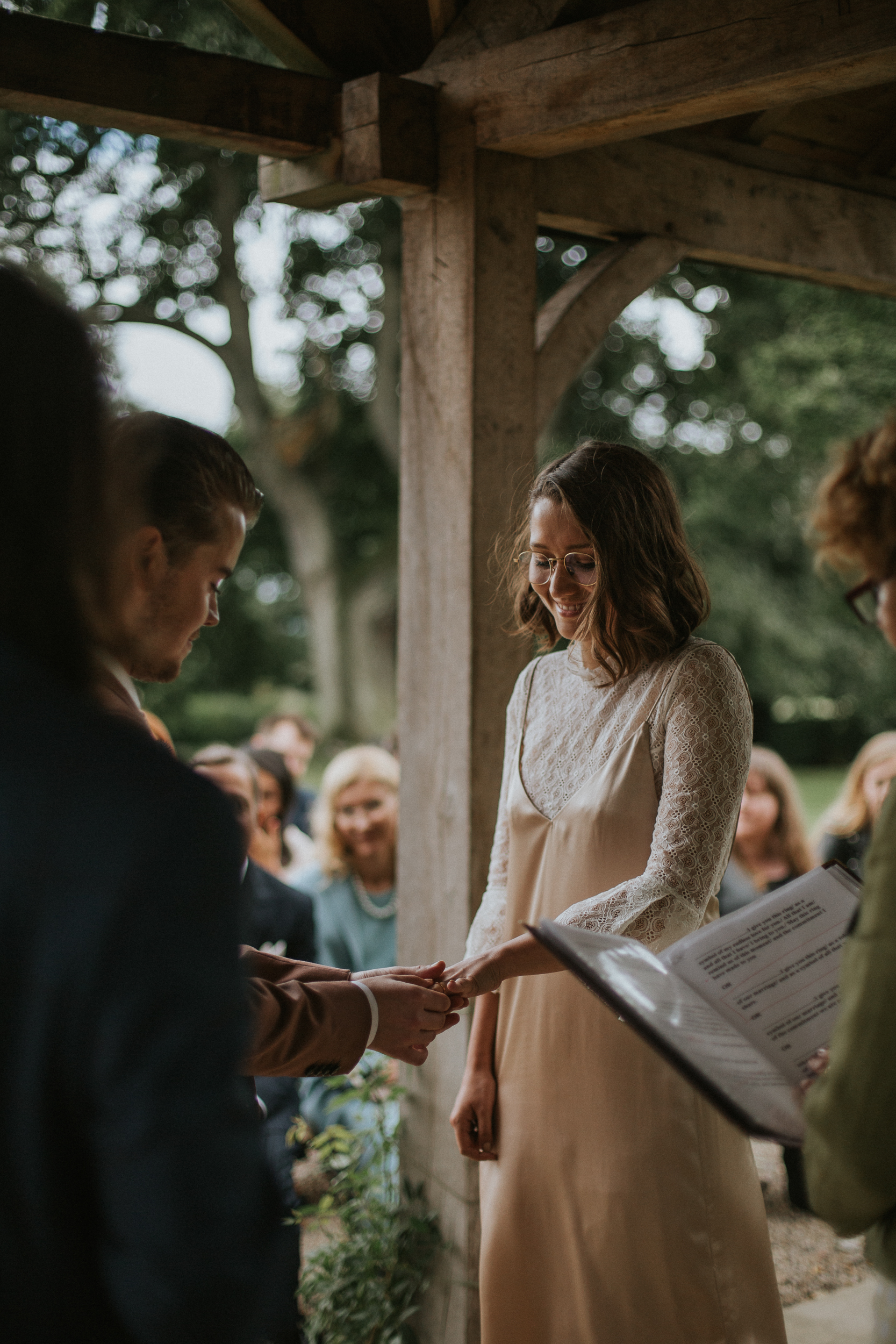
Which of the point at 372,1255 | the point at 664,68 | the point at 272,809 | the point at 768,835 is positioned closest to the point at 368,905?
the point at 272,809

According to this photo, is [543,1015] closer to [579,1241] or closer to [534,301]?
[579,1241]

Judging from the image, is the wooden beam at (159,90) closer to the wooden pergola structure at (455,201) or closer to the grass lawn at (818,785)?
the wooden pergola structure at (455,201)

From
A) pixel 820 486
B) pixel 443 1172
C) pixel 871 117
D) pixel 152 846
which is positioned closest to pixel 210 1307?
pixel 152 846

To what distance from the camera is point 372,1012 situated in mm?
1814

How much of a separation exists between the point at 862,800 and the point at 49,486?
159 inches

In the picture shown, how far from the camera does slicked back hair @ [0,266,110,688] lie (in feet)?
3.27

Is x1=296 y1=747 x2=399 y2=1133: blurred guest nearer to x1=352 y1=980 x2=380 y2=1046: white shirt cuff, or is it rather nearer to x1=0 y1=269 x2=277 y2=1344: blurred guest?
x1=352 y1=980 x2=380 y2=1046: white shirt cuff

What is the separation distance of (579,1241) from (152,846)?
58.4 inches

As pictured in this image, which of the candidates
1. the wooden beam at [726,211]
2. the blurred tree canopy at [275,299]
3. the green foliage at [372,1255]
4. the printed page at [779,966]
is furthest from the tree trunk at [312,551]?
the printed page at [779,966]

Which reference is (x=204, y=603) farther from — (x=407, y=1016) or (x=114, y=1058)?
(x=114, y=1058)

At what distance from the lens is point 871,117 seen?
138 inches

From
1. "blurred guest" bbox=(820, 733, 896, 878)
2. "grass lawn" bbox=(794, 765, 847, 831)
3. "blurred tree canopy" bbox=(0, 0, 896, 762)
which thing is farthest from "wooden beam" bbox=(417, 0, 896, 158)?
"grass lawn" bbox=(794, 765, 847, 831)
